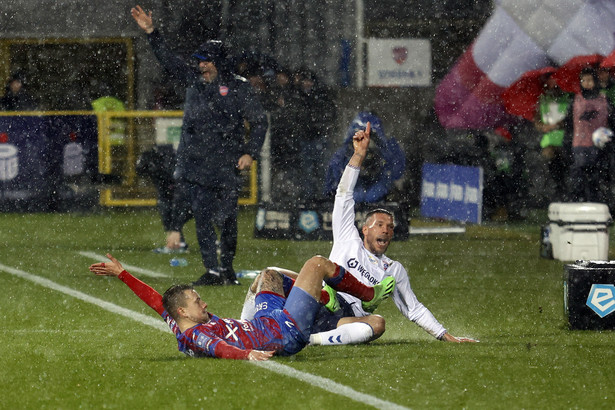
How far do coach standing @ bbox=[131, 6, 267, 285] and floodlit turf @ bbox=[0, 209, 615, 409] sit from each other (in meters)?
0.73

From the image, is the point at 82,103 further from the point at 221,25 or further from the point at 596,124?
the point at 596,124

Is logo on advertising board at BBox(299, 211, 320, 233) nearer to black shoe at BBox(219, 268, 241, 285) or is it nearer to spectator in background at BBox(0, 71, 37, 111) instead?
black shoe at BBox(219, 268, 241, 285)

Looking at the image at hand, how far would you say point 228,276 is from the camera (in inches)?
478

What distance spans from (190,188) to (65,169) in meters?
10.4

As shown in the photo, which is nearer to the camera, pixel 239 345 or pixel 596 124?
pixel 239 345

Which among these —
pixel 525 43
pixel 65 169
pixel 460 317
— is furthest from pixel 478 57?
pixel 460 317

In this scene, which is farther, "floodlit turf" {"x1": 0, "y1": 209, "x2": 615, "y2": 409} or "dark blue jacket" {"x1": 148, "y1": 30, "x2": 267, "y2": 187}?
"dark blue jacket" {"x1": 148, "y1": 30, "x2": 267, "y2": 187}

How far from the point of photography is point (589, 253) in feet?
46.4

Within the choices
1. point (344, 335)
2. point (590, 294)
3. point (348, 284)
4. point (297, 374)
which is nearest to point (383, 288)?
point (348, 284)

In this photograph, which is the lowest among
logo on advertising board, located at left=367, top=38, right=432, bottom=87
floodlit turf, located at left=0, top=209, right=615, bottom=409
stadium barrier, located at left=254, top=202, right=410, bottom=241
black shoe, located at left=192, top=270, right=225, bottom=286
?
stadium barrier, located at left=254, top=202, right=410, bottom=241

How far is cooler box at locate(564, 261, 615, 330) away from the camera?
9023 mm

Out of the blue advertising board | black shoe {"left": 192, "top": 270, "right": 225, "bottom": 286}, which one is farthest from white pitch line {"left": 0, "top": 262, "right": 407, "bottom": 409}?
the blue advertising board

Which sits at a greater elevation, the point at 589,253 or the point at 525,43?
the point at 525,43

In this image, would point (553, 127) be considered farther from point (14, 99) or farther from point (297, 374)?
point (297, 374)
